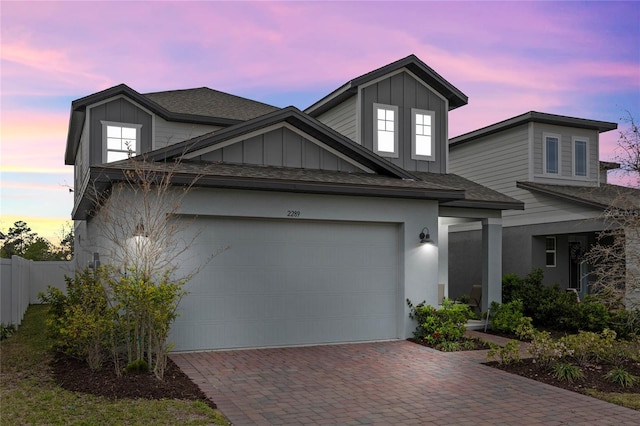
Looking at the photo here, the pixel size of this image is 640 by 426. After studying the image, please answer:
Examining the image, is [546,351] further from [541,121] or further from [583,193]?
[541,121]

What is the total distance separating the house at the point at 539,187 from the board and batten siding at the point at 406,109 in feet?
10.6

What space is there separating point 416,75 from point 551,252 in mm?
7466

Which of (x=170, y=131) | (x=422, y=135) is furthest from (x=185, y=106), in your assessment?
(x=422, y=135)

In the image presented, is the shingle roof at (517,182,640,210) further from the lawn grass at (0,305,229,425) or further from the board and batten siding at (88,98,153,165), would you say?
the lawn grass at (0,305,229,425)

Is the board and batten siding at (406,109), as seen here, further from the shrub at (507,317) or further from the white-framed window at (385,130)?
the shrub at (507,317)

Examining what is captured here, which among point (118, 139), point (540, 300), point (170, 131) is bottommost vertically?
point (540, 300)

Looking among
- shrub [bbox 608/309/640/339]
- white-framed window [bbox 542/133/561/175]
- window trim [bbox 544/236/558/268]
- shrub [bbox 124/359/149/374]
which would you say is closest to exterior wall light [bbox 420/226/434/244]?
shrub [bbox 608/309/640/339]

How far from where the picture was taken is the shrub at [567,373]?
9227 millimetres

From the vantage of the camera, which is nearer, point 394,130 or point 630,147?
point 630,147

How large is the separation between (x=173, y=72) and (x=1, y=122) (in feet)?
18.7

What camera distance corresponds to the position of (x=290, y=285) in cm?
1207

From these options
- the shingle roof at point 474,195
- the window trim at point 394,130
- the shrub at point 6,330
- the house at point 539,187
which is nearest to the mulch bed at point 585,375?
the shingle roof at point 474,195

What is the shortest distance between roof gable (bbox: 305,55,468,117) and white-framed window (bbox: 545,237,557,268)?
548cm

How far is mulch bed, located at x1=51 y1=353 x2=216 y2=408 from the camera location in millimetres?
7898
